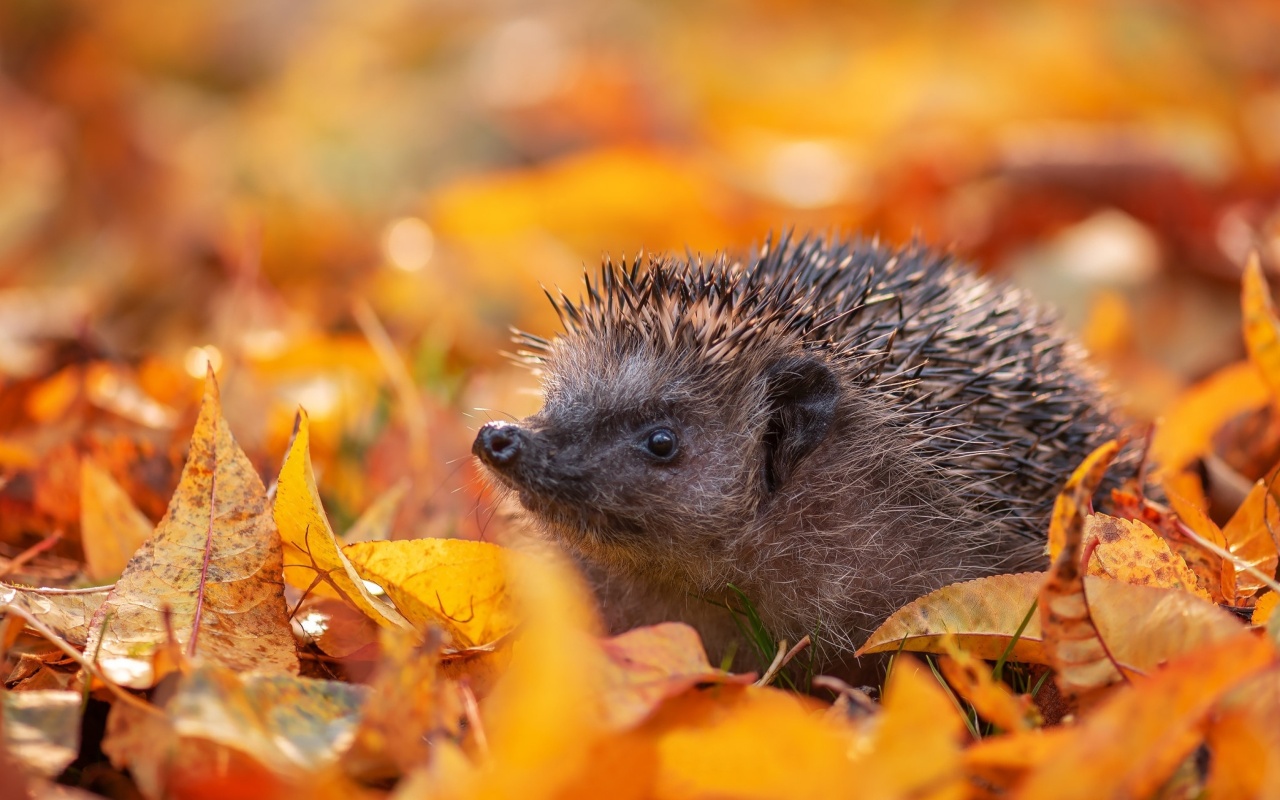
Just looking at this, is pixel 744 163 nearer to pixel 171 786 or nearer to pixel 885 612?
pixel 885 612

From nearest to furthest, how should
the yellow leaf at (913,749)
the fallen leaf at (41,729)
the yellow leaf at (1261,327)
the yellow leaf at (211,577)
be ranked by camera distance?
the yellow leaf at (913,749)
the fallen leaf at (41,729)
the yellow leaf at (211,577)
the yellow leaf at (1261,327)

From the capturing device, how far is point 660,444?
8.66 ft

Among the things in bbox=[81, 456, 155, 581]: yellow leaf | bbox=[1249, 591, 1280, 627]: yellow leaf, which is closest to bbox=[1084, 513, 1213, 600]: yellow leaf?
bbox=[1249, 591, 1280, 627]: yellow leaf

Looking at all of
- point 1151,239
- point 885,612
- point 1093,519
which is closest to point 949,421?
point 885,612

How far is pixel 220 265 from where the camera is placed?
5.40 m

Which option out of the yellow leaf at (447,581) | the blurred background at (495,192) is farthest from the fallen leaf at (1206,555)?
the blurred background at (495,192)

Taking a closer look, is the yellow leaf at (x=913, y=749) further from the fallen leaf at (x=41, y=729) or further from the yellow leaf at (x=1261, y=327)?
the yellow leaf at (x=1261, y=327)

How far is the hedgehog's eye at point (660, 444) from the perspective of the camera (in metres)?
2.64

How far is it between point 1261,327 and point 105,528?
2463 millimetres

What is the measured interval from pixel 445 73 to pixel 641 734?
790 centimetres

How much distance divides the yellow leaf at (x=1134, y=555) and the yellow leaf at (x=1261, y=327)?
2.23 ft

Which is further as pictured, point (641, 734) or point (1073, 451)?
point (1073, 451)

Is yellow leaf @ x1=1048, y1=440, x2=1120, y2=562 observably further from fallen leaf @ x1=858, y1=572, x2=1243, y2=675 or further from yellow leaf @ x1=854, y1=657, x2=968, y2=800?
yellow leaf @ x1=854, y1=657, x2=968, y2=800

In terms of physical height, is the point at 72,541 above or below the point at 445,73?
below
